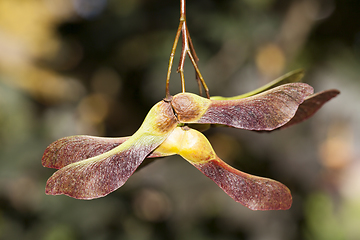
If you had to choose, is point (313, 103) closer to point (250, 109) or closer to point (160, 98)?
point (250, 109)

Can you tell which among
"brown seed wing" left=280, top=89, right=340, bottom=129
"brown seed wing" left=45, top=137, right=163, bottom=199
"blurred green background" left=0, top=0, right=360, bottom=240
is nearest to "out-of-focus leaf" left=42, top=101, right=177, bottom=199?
"brown seed wing" left=45, top=137, right=163, bottom=199

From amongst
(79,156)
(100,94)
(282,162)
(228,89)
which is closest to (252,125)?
(79,156)

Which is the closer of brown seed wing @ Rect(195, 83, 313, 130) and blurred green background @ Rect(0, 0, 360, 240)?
brown seed wing @ Rect(195, 83, 313, 130)

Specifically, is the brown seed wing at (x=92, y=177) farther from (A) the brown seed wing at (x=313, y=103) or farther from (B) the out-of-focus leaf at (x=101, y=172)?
(A) the brown seed wing at (x=313, y=103)

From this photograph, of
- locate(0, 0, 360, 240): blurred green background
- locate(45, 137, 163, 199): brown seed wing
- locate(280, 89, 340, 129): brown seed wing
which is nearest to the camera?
locate(45, 137, 163, 199): brown seed wing

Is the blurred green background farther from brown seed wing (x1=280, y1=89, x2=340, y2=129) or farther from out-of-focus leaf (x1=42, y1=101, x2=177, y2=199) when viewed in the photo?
out-of-focus leaf (x1=42, y1=101, x2=177, y2=199)

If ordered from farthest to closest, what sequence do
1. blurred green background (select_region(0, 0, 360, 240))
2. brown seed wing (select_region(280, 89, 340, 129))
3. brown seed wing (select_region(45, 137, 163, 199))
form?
blurred green background (select_region(0, 0, 360, 240)) < brown seed wing (select_region(280, 89, 340, 129)) < brown seed wing (select_region(45, 137, 163, 199))

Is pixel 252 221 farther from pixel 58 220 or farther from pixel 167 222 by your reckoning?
pixel 58 220

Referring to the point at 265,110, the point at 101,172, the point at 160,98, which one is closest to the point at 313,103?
the point at 265,110

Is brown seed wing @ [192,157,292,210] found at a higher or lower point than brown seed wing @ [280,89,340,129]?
lower
